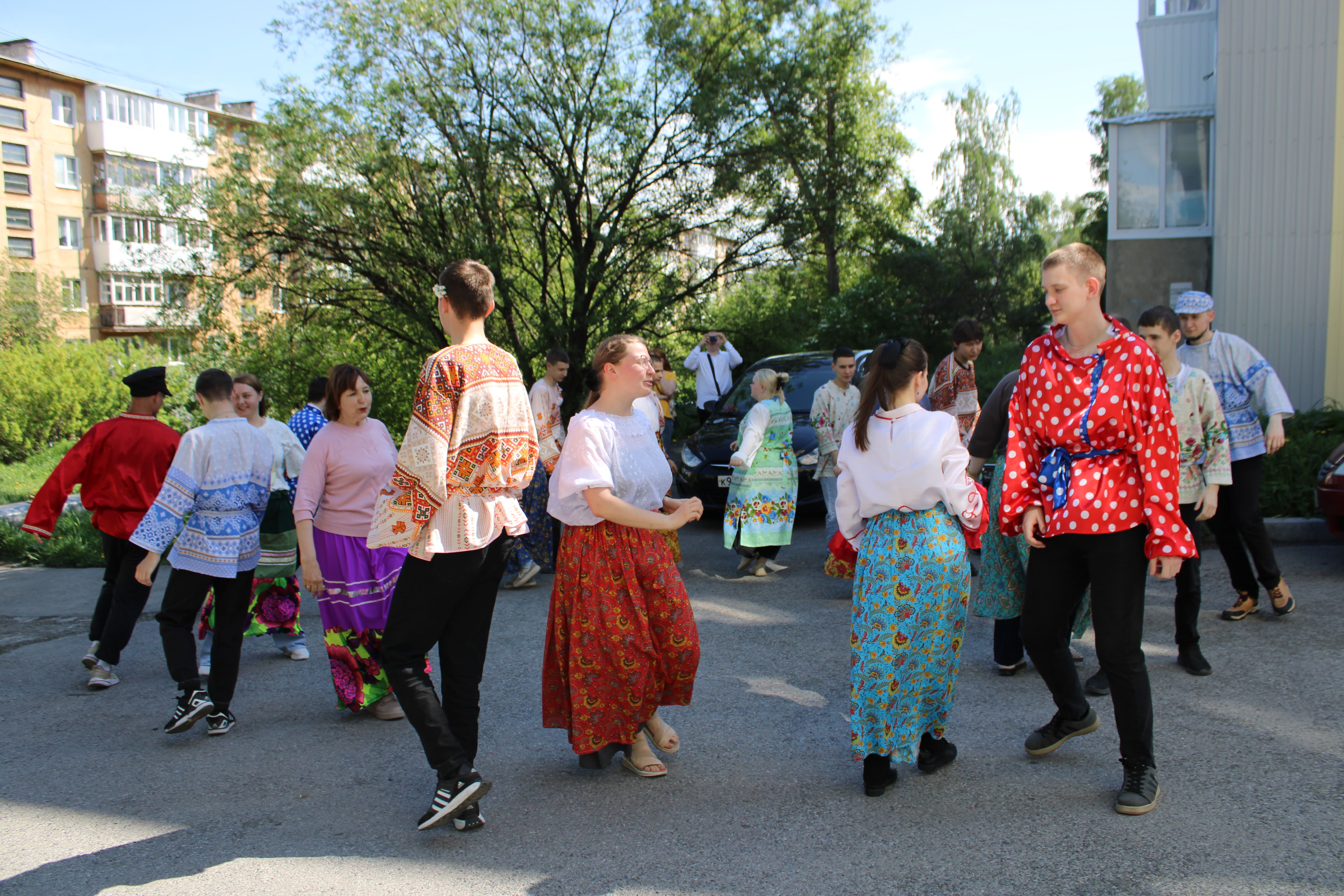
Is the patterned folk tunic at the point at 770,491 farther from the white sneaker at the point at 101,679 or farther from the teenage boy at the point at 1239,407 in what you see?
the white sneaker at the point at 101,679

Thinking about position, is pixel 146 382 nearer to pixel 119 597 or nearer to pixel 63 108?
pixel 119 597

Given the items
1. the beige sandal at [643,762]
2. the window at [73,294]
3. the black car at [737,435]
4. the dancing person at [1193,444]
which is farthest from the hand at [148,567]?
the window at [73,294]

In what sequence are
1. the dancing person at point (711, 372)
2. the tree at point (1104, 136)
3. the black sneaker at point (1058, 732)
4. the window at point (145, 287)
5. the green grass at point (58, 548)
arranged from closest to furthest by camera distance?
the black sneaker at point (1058, 732) < the green grass at point (58, 548) < the dancing person at point (711, 372) < the window at point (145, 287) < the tree at point (1104, 136)

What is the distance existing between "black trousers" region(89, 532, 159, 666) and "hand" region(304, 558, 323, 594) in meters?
1.39

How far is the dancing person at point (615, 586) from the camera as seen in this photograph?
3756 millimetres

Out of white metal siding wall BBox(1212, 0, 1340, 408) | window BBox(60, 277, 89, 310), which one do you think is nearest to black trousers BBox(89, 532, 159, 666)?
white metal siding wall BBox(1212, 0, 1340, 408)

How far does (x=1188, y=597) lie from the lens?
15.9 feet

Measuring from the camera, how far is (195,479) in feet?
15.1

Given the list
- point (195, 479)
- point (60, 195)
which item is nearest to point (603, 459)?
point (195, 479)

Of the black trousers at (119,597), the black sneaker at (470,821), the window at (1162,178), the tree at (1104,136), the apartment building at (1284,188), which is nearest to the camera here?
the black sneaker at (470,821)

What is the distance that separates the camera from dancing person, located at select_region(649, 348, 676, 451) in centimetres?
953

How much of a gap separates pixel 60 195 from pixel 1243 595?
58.6 meters

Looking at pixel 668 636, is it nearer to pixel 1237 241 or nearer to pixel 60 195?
pixel 1237 241

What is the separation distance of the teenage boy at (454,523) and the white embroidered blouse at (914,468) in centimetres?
126
